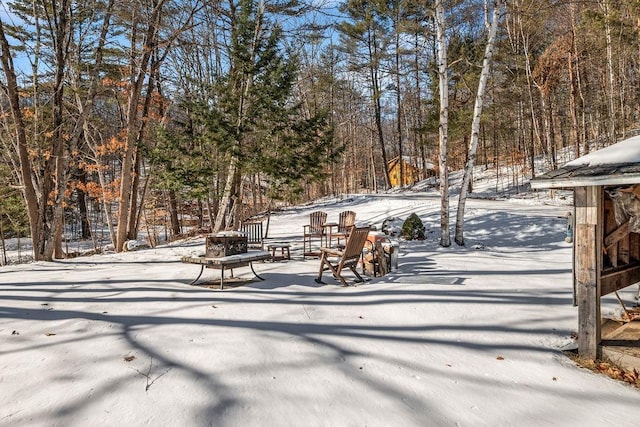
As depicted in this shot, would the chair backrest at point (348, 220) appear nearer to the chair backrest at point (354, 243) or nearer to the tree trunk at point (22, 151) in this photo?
the chair backrest at point (354, 243)

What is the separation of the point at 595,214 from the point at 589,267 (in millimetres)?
474

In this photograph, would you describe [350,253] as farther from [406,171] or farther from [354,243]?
[406,171]

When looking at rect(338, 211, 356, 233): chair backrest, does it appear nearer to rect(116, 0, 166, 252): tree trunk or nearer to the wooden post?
the wooden post

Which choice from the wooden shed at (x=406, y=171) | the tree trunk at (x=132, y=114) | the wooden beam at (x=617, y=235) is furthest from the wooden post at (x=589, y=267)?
the wooden shed at (x=406, y=171)

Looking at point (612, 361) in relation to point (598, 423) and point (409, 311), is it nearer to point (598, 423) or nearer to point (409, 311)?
point (598, 423)

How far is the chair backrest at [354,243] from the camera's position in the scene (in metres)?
5.52

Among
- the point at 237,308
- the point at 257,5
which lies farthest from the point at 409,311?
the point at 257,5

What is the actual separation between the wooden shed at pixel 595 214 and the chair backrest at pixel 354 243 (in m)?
2.57

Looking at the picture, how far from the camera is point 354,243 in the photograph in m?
5.65

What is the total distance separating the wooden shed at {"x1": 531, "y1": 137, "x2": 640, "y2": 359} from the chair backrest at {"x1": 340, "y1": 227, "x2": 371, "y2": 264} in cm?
257

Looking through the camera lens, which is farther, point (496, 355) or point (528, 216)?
point (528, 216)

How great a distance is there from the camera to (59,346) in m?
3.29

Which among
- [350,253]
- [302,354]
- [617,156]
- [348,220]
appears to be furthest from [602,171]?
[348,220]

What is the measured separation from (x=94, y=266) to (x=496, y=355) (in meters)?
7.88
